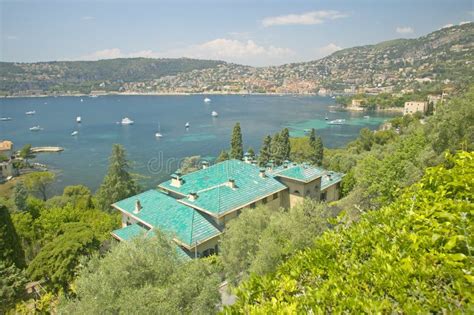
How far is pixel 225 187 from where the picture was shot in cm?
1767

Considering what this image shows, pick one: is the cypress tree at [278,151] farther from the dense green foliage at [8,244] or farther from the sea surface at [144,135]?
the dense green foliage at [8,244]

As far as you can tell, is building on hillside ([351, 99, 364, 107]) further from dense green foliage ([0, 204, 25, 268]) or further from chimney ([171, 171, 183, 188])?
dense green foliage ([0, 204, 25, 268])

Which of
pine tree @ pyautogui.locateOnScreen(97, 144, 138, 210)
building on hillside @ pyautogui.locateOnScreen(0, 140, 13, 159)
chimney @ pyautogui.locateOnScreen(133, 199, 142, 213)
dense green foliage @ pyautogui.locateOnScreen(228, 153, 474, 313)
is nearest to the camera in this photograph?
dense green foliage @ pyautogui.locateOnScreen(228, 153, 474, 313)

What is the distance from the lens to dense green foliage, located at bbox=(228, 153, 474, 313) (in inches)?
104

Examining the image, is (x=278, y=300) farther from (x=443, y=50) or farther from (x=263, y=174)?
(x=443, y=50)

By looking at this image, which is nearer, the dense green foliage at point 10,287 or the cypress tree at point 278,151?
the dense green foliage at point 10,287

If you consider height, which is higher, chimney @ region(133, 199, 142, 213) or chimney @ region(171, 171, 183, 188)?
chimney @ region(171, 171, 183, 188)

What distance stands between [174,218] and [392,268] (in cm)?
1379

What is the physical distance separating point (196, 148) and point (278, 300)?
54025mm

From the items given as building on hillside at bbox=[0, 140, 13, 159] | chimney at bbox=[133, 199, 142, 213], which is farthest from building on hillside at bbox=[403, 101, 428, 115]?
building on hillside at bbox=[0, 140, 13, 159]

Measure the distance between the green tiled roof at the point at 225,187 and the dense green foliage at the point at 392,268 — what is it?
11.9 meters

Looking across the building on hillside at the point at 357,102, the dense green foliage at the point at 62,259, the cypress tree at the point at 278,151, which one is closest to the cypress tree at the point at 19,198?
the dense green foliage at the point at 62,259

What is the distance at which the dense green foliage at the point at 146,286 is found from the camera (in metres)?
6.69

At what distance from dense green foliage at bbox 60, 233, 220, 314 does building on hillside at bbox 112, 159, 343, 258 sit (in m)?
5.07
